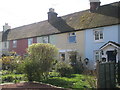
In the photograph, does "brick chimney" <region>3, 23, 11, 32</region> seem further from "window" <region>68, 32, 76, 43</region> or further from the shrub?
the shrub

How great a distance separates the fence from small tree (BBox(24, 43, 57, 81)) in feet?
18.6

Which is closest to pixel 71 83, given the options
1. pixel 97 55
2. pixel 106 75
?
pixel 106 75

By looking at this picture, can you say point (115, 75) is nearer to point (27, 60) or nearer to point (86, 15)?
point (27, 60)

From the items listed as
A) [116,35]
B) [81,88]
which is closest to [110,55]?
[116,35]

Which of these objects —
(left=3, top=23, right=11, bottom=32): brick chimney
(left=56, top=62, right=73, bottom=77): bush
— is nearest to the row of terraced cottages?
(left=56, top=62, right=73, bottom=77): bush

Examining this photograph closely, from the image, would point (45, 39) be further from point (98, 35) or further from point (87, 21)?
point (98, 35)

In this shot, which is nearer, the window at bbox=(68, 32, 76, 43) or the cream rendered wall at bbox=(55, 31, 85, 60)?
the cream rendered wall at bbox=(55, 31, 85, 60)

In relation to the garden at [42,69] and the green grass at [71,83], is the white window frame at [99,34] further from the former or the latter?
the green grass at [71,83]

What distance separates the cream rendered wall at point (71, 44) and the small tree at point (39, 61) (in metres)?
9.00

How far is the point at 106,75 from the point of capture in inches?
348

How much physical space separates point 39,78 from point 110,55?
985cm

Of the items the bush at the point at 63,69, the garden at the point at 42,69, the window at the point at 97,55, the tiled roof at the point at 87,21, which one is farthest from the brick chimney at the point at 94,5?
the bush at the point at 63,69

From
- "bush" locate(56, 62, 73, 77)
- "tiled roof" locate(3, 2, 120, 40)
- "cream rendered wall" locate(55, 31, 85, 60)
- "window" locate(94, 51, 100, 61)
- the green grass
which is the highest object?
"tiled roof" locate(3, 2, 120, 40)

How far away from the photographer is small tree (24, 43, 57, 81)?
1296cm
